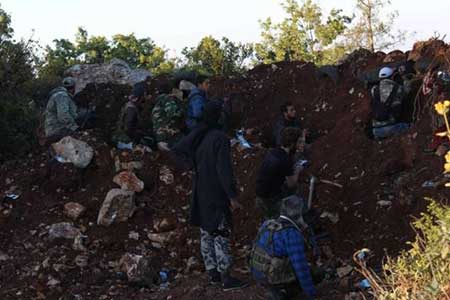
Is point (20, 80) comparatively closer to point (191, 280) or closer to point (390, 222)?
point (191, 280)

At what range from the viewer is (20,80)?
38.5 ft

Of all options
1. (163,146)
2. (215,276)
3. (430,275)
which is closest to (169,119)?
(163,146)

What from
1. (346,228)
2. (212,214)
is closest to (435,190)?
(346,228)

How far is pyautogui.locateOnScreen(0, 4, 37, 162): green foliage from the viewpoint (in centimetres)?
1075

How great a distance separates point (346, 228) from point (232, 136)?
3509 millimetres

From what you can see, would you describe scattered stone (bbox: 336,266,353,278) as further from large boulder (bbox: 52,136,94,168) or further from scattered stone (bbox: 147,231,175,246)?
large boulder (bbox: 52,136,94,168)

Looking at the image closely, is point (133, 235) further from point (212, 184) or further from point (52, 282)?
point (212, 184)

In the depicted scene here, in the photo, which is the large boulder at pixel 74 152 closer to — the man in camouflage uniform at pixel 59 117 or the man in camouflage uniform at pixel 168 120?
the man in camouflage uniform at pixel 59 117

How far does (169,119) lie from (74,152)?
137 cm

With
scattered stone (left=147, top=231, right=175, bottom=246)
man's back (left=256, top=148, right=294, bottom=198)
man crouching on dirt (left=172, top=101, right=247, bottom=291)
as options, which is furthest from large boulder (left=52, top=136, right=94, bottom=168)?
man's back (left=256, top=148, right=294, bottom=198)

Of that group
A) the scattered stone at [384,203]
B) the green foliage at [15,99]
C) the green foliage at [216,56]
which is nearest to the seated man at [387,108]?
the scattered stone at [384,203]

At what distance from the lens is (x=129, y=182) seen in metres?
8.70

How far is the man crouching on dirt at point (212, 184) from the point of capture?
578 cm

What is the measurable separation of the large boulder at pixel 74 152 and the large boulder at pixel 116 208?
1.02 m
